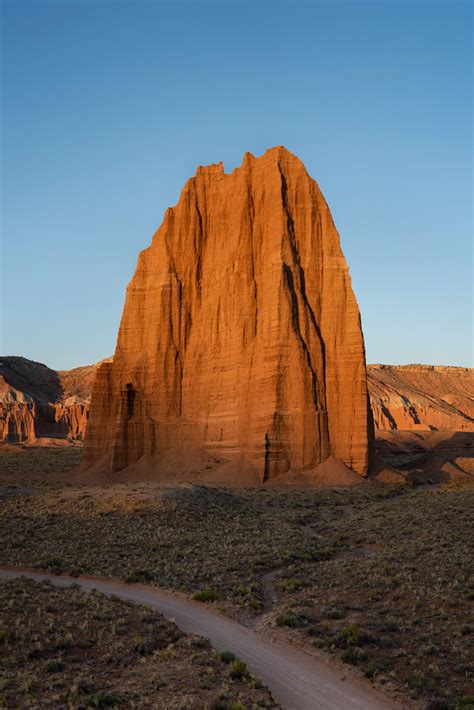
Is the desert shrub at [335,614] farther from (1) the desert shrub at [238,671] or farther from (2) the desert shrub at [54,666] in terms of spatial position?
(2) the desert shrub at [54,666]

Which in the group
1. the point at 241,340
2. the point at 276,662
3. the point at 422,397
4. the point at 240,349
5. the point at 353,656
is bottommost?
the point at 276,662

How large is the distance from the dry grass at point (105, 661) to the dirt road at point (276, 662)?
598 mm

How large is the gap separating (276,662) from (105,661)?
12.5ft

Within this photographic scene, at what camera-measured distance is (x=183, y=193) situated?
212ft

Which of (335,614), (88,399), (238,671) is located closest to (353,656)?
(238,671)

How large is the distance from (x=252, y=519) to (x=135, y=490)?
29.2ft

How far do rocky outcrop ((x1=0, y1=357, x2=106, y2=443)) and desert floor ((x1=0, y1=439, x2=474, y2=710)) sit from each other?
279 feet

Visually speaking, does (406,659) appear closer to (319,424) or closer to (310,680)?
(310,680)

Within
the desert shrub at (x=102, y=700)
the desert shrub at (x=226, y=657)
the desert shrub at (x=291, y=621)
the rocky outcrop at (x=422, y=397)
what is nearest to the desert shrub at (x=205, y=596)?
the desert shrub at (x=291, y=621)

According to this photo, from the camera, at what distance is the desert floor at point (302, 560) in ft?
48.3

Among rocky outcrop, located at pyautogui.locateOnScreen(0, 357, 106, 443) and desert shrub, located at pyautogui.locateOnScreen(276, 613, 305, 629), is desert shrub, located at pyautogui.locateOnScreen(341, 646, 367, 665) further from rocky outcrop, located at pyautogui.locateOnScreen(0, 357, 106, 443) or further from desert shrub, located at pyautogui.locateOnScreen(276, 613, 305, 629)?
rocky outcrop, located at pyautogui.locateOnScreen(0, 357, 106, 443)

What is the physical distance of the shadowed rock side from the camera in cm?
5216

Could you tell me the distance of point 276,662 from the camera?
47.6ft

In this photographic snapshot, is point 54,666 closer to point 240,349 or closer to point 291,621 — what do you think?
point 291,621
